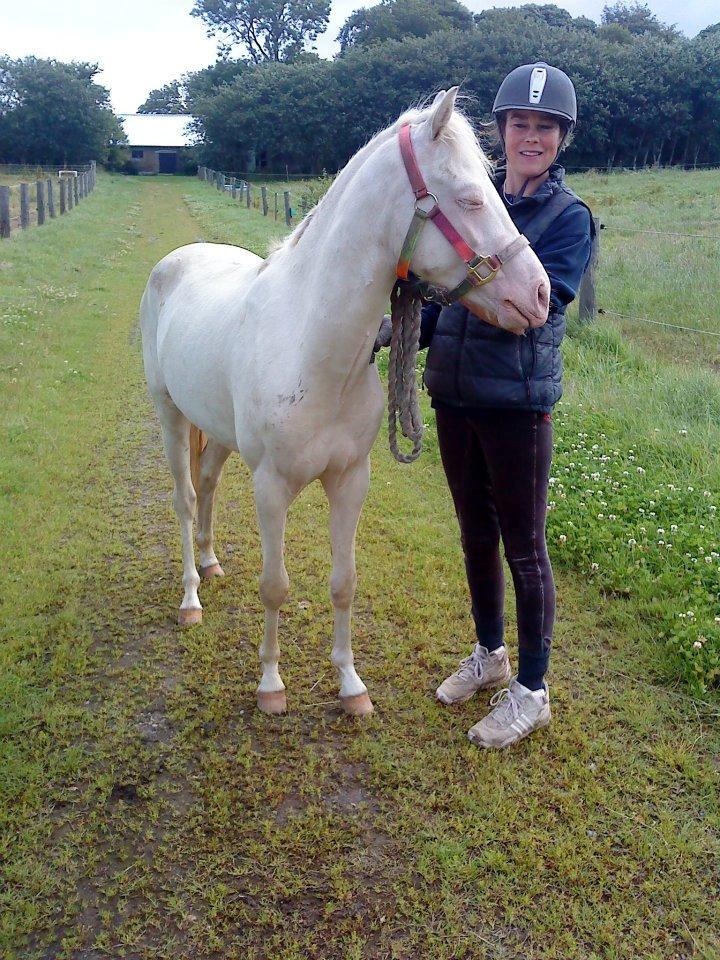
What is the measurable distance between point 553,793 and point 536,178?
7.55ft

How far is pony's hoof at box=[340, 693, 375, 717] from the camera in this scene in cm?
303

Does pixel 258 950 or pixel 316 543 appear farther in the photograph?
pixel 316 543

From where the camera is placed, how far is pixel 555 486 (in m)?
4.52

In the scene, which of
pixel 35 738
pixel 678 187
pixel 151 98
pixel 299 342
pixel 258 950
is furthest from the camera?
pixel 151 98

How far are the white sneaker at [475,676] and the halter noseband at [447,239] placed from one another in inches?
68.6

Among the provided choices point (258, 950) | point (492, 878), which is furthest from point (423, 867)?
point (258, 950)

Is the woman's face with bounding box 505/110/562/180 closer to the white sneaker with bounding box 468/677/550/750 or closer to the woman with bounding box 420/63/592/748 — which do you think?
the woman with bounding box 420/63/592/748

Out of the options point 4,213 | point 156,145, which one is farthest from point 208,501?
point 156,145

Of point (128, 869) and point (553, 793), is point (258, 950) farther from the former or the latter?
point (553, 793)

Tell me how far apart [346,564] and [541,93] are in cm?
196

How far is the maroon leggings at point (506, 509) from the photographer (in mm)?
2588

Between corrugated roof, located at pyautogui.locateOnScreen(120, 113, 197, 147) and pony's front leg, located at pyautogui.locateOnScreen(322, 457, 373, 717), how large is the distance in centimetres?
6294

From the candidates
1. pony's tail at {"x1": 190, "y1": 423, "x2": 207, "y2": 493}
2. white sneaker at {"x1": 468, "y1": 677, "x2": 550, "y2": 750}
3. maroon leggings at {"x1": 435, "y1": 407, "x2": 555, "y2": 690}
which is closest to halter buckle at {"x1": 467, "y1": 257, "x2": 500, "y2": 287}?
maroon leggings at {"x1": 435, "y1": 407, "x2": 555, "y2": 690}

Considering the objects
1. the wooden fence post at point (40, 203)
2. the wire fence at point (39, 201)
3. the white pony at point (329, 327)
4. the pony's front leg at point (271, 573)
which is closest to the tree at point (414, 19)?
the wire fence at point (39, 201)
